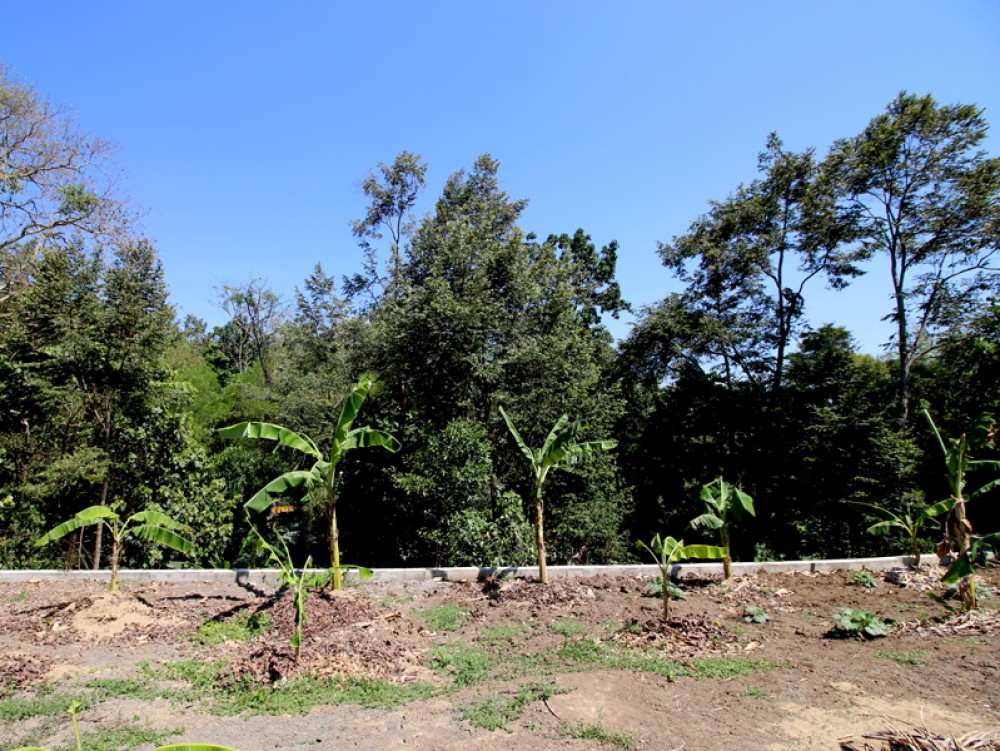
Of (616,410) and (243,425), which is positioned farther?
(616,410)

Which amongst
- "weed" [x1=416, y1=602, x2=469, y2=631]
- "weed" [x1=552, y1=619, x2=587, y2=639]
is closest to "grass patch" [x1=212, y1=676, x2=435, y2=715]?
"weed" [x1=416, y1=602, x2=469, y2=631]

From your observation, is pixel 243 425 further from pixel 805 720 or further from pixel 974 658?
pixel 974 658

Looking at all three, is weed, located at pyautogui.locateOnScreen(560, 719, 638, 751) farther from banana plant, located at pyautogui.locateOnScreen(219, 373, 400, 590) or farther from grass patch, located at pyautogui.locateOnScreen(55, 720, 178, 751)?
banana plant, located at pyautogui.locateOnScreen(219, 373, 400, 590)

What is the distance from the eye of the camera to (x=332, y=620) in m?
6.34

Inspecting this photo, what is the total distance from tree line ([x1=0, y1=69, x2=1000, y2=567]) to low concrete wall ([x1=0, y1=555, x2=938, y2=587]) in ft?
2.77

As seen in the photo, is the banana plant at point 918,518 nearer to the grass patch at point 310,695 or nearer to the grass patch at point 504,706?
the grass patch at point 504,706

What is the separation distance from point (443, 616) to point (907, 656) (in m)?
4.86

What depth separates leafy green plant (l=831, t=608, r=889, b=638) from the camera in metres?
5.91

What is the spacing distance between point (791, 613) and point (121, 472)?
10.3 meters

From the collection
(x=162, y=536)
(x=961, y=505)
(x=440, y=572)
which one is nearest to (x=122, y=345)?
(x=162, y=536)

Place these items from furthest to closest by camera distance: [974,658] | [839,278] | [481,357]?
1. [839,278]
2. [481,357]
3. [974,658]

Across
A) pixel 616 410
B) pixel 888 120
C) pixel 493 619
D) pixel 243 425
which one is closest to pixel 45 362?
pixel 243 425

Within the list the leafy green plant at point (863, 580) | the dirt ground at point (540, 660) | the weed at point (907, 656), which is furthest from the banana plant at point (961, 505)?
the weed at point (907, 656)

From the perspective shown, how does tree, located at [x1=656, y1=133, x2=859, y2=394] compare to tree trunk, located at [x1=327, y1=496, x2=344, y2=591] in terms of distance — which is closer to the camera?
tree trunk, located at [x1=327, y1=496, x2=344, y2=591]
